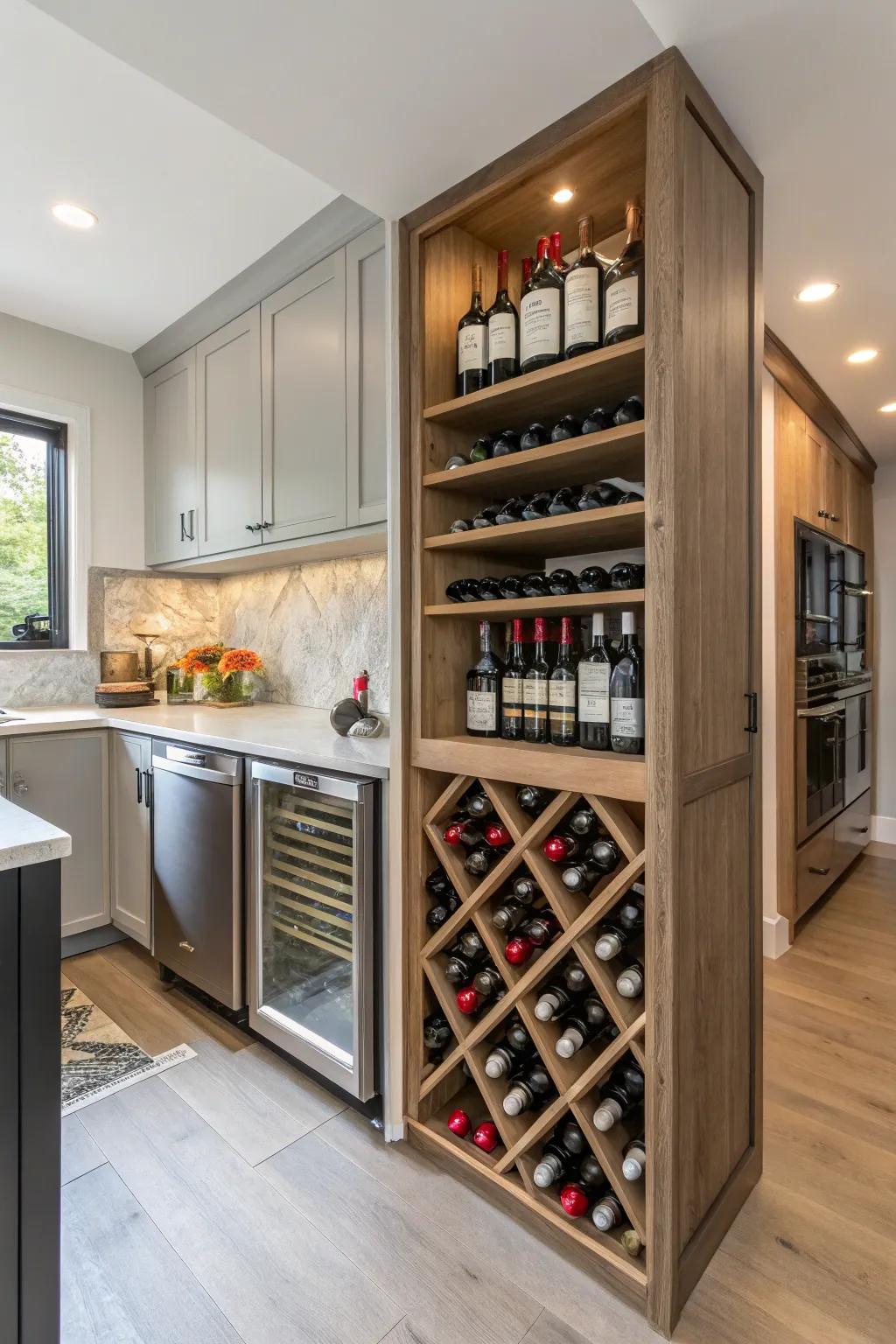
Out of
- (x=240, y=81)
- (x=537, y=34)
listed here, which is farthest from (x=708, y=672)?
(x=240, y=81)

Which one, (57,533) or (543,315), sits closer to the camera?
(543,315)

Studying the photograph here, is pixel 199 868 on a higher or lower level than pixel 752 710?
lower

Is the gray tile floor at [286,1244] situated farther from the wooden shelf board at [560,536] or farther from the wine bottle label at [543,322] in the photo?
the wine bottle label at [543,322]

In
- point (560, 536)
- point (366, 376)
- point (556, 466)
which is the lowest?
point (560, 536)

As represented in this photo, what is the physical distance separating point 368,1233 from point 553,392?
1.87 meters

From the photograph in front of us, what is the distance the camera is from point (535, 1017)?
1457mm

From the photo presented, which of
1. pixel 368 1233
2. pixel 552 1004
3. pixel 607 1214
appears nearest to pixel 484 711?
pixel 552 1004

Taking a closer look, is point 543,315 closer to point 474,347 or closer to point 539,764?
point 474,347

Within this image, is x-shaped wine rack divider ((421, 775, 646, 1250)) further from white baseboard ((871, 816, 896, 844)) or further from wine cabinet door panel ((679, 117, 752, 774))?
white baseboard ((871, 816, 896, 844))

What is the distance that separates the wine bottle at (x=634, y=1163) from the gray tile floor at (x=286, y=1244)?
24cm

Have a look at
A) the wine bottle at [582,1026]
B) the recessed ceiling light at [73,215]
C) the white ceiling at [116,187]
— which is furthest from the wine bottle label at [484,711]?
the recessed ceiling light at [73,215]

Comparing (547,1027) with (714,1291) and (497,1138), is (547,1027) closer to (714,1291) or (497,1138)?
(497,1138)

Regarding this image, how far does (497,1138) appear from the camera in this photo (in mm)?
1587

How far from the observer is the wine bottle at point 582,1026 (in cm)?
140
